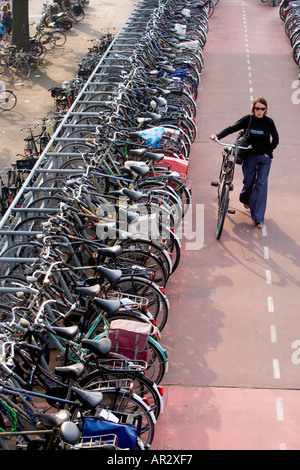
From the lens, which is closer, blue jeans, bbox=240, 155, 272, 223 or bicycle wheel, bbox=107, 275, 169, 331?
bicycle wheel, bbox=107, 275, 169, 331

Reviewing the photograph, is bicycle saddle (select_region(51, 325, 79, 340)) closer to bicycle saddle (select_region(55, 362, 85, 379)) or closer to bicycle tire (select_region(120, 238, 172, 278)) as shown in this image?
bicycle saddle (select_region(55, 362, 85, 379))

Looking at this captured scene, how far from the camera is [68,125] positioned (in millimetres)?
9250

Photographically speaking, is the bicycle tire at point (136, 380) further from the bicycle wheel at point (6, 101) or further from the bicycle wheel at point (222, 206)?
the bicycle wheel at point (6, 101)

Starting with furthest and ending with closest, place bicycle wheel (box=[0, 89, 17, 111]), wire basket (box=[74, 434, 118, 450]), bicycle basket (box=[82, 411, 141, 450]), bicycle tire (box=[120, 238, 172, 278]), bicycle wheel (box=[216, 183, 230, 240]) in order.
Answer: bicycle wheel (box=[0, 89, 17, 111])
bicycle wheel (box=[216, 183, 230, 240])
bicycle tire (box=[120, 238, 172, 278])
bicycle basket (box=[82, 411, 141, 450])
wire basket (box=[74, 434, 118, 450])

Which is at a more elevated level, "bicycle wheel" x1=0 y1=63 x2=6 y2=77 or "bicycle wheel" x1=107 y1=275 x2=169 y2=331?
"bicycle wheel" x1=107 y1=275 x2=169 y2=331

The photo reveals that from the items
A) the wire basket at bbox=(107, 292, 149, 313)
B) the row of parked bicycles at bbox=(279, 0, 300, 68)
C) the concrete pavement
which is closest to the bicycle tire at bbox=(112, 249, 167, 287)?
the wire basket at bbox=(107, 292, 149, 313)

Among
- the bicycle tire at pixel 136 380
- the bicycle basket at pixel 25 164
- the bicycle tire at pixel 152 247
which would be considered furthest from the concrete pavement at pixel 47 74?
the bicycle tire at pixel 136 380

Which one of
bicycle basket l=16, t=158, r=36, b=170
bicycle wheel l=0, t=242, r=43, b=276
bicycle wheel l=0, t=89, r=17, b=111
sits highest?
bicycle wheel l=0, t=242, r=43, b=276

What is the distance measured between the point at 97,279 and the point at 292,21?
13.0 meters

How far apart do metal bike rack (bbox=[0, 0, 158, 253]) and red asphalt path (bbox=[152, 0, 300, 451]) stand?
75.8 inches

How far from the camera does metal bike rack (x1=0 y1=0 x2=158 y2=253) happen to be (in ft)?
23.9

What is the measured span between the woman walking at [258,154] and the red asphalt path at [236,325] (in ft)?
1.22

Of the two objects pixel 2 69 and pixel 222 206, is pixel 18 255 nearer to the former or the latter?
pixel 222 206

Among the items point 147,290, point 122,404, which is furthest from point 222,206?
point 122,404
